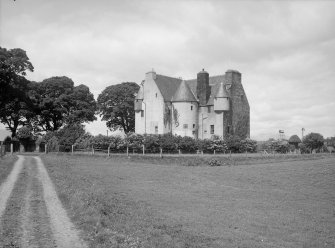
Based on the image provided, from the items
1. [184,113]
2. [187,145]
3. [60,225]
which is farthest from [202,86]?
[60,225]

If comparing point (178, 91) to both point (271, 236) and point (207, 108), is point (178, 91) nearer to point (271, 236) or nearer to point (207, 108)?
point (207, 108)

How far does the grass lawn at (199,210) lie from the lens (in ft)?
42.3

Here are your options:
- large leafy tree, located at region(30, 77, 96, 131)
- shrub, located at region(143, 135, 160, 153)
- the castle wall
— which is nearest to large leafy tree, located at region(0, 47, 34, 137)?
large leafy tree, located at region(30, 77, 96, 131)

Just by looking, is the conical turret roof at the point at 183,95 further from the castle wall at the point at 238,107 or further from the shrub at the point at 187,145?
the shrub at the point at 187,145

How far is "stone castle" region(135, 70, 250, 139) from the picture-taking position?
65.3 metres

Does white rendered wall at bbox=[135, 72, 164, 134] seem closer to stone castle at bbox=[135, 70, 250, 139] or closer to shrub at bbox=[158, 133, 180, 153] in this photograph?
stone castle at bbox=[135, 70, 250, 139]

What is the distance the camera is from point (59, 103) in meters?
77.8

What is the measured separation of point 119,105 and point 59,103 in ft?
45.6

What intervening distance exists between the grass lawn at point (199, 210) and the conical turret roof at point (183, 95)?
1367 inches

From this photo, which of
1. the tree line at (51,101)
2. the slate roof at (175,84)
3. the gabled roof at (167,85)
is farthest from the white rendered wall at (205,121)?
the tree line at (51,101)

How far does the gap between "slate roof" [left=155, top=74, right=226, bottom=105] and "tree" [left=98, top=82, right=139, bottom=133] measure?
61.4 ft

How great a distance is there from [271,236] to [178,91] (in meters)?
53.3

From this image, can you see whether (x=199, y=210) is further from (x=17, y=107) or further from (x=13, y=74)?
(x=17, y=107)

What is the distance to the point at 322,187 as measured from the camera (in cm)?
2853
